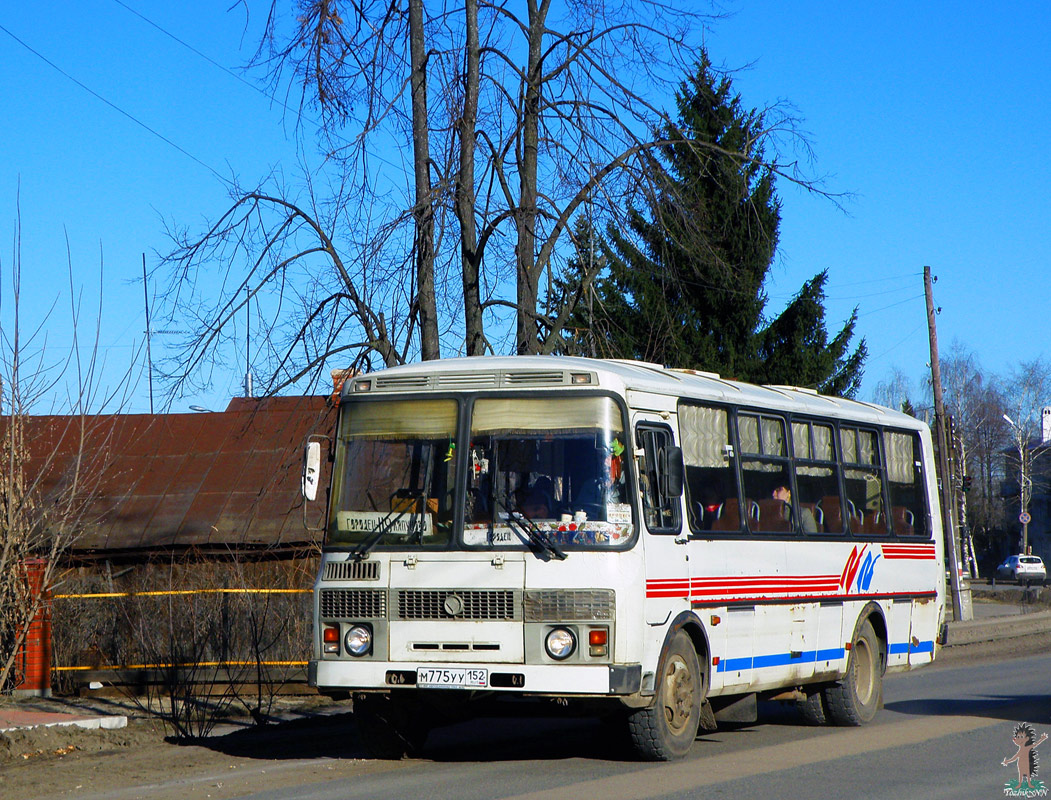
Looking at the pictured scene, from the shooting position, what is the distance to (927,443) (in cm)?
1526

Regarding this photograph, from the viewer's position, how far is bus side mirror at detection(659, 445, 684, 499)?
9516mm

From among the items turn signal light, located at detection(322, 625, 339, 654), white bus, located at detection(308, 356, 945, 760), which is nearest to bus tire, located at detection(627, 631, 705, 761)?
white bus, located at detection(308, 356, 945, 760)

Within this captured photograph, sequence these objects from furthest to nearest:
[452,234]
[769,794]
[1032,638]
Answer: [1032,638] < [452,234] < [769,794]

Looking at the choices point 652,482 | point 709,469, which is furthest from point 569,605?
point 709,469

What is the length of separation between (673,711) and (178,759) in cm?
419

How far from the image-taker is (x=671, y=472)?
9.51m

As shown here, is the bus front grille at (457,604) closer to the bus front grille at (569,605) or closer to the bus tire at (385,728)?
the bus front grille at (569,605)

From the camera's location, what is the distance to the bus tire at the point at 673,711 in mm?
9531

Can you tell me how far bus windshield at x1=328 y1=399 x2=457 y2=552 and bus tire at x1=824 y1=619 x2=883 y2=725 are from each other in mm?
5320

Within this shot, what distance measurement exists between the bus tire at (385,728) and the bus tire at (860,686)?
15.5 feet

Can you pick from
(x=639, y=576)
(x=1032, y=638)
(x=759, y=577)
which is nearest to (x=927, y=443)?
(x=759, y=577)

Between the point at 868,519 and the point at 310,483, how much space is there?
637 cm

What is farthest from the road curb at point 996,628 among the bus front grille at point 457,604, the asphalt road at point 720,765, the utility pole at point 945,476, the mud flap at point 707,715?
the bus front grille at point 457,604

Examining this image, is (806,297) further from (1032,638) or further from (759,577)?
(759,577)
